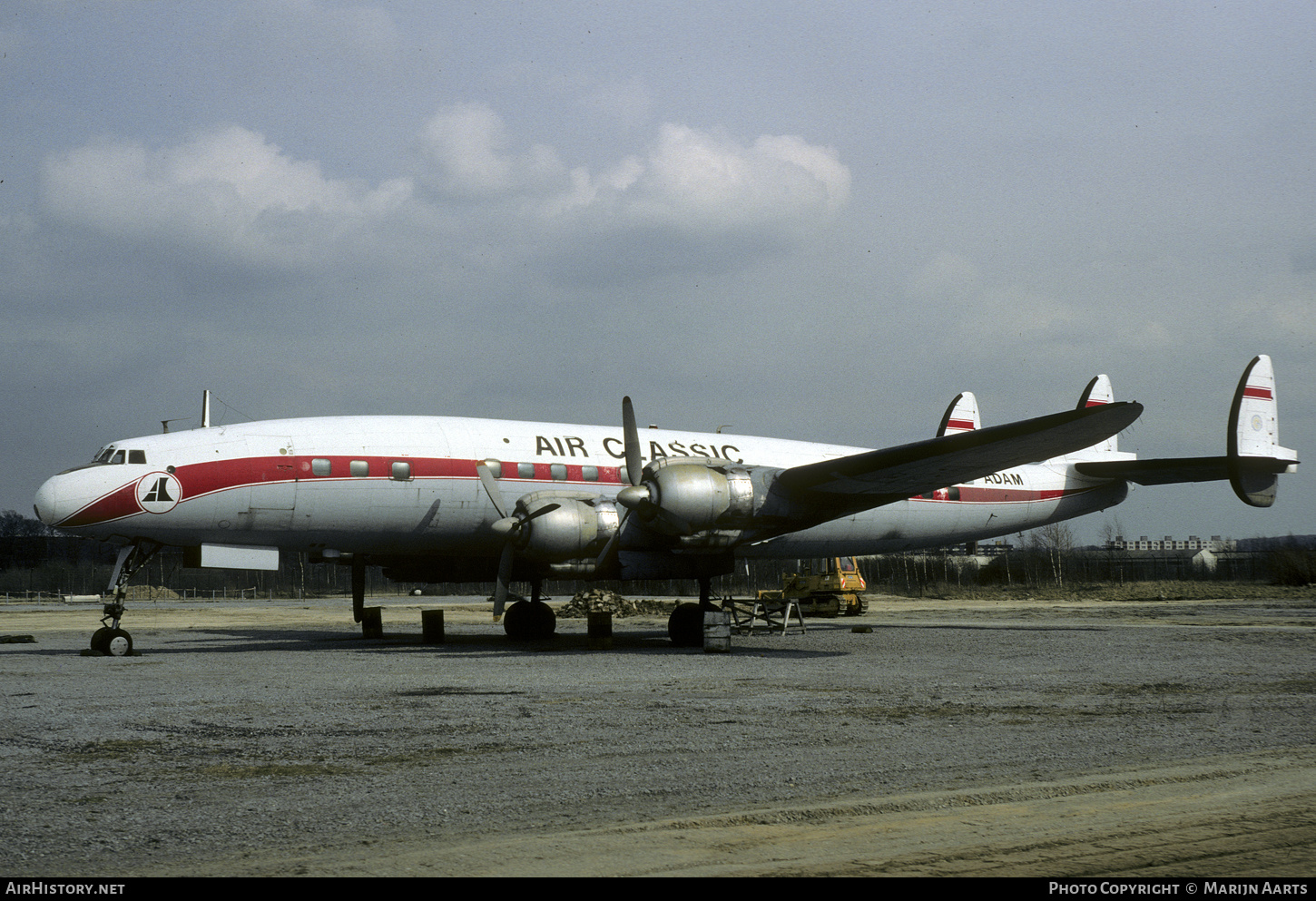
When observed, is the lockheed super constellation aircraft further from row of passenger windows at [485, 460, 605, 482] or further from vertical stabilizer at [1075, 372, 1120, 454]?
vertical stabilizer at [1075, 372, 1120, 454]

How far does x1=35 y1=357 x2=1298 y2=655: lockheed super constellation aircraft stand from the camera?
17.6 meters

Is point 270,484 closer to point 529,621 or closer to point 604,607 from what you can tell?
point 529,621

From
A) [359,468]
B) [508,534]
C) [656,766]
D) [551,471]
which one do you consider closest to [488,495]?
[508,534]

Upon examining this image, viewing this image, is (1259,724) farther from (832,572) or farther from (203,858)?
(832,572)

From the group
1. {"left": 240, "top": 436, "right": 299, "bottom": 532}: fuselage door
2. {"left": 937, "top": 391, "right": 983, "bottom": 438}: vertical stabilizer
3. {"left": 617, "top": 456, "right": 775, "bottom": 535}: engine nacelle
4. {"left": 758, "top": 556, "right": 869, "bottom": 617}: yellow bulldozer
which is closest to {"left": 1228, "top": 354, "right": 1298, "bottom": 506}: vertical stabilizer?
{"left": 937, "top": 391, "right": 983, "bottom": 438}: vertical stabilizer

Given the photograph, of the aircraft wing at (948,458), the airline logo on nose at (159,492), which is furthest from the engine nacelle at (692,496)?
the airline logo on nose at (159,492)

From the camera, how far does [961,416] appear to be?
1112 inches

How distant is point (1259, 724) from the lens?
31.1 ft

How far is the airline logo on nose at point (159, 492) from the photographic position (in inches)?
688

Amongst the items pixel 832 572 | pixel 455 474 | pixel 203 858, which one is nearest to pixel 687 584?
pixel 832 572

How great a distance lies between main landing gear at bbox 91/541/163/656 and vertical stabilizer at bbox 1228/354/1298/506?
22.4 m

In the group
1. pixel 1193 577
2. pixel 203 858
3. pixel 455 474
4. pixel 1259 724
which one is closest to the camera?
pixel 203 858

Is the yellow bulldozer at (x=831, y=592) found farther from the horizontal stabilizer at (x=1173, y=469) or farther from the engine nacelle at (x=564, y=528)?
the engine nacelle at (x=564, y=528)

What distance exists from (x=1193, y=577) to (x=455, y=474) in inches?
2818
